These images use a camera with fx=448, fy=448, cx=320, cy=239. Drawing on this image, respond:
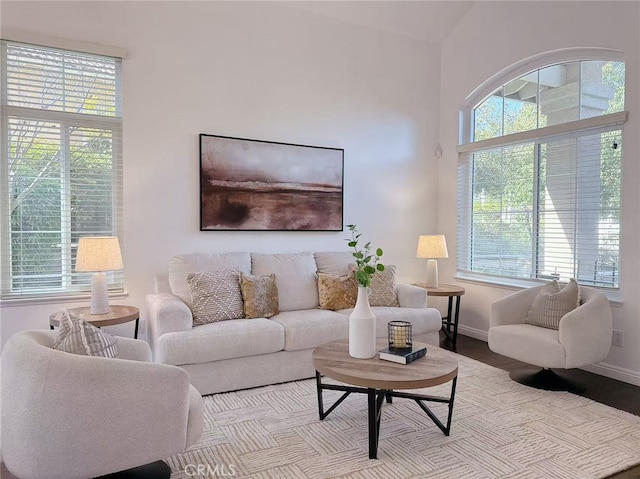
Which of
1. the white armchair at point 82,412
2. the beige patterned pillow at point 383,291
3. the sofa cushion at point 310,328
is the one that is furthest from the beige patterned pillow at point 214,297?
the white armchair at point 82,412

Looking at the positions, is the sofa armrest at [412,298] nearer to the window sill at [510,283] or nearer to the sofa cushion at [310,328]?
the sofa cushion at [310,328]

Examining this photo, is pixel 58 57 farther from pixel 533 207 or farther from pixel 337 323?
pixel 533 207

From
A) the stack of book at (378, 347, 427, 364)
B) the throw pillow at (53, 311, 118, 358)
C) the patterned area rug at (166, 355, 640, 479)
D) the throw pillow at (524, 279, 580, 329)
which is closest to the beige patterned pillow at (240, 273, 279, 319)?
the patterned area rug at (166, 355, 640, 479)

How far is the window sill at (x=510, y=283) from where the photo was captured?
3604 millimetres

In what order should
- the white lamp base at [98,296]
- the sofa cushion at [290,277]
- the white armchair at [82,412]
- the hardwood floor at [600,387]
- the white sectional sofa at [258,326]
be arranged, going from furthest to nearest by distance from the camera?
the sofa cushion at [290,277], the white lamp base at [98,296], the white sectional sofa at [258,326], the hardwood floor at [600,387], the white armchair at [82,412]

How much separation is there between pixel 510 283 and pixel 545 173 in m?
1.13

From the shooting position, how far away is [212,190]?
409 cm

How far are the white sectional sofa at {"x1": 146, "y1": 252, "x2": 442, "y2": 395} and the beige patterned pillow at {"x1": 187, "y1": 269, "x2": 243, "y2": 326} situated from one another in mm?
86

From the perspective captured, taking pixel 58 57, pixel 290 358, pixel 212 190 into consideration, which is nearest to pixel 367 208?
pixel 212 190

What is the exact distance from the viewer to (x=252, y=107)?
429 cm

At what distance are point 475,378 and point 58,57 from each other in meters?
4.16

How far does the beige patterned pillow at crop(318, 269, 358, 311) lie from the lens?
393 cm

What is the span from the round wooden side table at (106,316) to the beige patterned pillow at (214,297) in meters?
0.44

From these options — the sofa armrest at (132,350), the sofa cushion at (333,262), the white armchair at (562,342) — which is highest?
the sofa cushion at (333,262)
